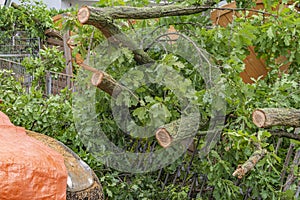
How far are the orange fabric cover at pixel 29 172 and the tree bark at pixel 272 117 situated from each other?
3.91 ft

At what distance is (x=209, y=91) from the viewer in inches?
92.0

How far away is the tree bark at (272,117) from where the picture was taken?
1737mm

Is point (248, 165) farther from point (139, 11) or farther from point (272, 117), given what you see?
point (139, 11)

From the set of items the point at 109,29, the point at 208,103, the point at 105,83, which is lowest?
Result: the point at 208,103

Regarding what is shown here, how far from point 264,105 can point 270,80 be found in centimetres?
56

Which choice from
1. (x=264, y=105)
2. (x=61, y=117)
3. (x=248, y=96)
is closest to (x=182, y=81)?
(x=248, y=96)

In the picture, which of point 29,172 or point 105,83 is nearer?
point 29,172

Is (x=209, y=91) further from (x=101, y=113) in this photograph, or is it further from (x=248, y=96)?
(x=101, y=113)

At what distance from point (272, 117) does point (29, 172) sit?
1341mm

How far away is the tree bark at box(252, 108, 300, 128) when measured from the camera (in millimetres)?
1737

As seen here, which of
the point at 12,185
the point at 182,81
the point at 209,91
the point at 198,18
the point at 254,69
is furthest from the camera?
the point at 254,69

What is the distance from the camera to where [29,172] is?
7.00 feet

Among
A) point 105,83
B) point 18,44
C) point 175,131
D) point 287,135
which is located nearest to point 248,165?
point 175,131

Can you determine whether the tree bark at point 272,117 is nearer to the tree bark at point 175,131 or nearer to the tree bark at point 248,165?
the tree bark at point 248,165
